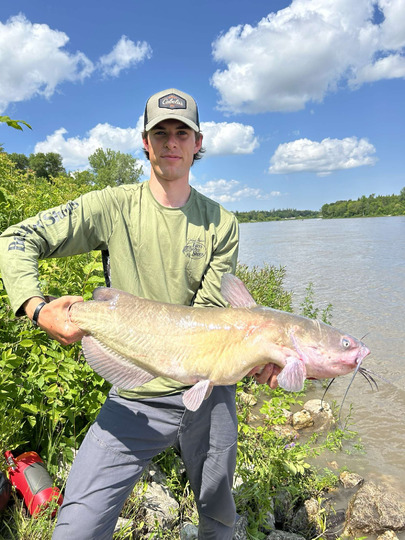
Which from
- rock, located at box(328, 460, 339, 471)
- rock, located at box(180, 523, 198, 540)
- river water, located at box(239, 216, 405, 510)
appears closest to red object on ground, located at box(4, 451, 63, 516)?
rock, located at box(180, 523, 198, 540)

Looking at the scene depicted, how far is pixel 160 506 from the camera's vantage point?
289cm

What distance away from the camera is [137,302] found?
2115 mm

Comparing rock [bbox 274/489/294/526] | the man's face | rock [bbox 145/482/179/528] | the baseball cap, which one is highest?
the baseball cap

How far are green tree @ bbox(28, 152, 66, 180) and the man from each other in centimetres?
5529

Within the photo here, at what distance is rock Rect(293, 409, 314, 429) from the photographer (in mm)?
5527

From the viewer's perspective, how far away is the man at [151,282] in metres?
2.01

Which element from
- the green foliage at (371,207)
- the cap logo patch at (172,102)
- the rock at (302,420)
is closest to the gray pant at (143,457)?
the cap logo patch at (172,102)

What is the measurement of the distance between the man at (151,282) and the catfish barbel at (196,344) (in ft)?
0.53

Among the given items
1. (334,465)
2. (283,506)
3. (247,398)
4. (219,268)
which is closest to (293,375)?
(219,268)

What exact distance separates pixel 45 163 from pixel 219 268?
60442 millimetres

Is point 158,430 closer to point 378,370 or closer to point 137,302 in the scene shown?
point 137,302

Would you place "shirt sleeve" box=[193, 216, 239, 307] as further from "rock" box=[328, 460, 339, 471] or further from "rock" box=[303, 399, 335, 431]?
"rock" box=[303, 399, 335, 431]

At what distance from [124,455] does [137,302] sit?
0.85 meters

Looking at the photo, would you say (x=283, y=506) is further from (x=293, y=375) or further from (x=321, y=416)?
(x=321, y=416)
